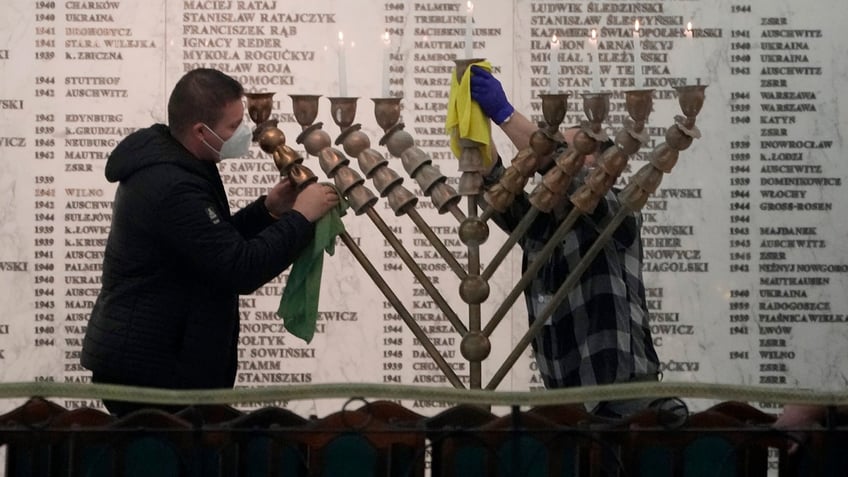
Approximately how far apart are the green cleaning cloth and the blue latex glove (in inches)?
15.2

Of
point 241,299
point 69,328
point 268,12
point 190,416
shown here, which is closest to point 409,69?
point 268,12

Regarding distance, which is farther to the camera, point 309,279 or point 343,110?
point 309,279

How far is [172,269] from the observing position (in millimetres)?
2719

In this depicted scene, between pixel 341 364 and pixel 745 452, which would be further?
pixel 341 364

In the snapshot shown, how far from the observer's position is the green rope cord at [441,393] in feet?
5.89

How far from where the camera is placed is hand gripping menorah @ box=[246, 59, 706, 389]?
259cm

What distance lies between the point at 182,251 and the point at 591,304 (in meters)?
0.87

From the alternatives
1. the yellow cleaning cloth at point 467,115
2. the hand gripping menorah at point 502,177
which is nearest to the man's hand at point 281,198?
the hand gripping menorah at point 502,177

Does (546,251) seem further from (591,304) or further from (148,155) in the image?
(148,155)

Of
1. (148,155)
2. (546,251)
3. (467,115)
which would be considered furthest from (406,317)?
(148,155)

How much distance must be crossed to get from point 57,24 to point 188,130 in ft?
4.92

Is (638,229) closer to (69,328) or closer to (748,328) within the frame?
(748,328)

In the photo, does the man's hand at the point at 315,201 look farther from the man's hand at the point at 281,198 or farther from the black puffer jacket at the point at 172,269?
the man's hand at the point at 281,198

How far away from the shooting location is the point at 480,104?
2.69 meters
